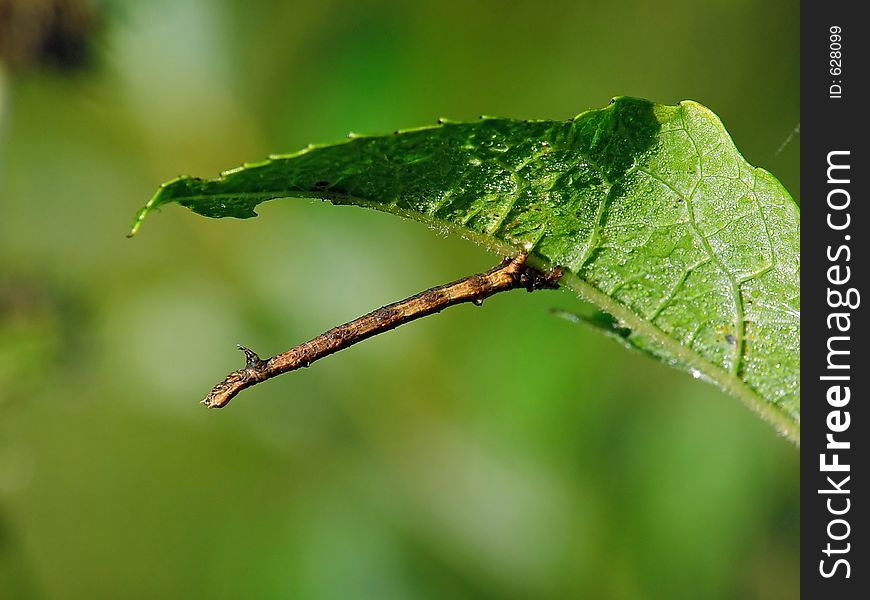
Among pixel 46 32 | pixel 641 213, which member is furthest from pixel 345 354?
pixel 641 213

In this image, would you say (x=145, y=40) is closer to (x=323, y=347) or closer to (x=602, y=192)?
(x=323, y=347)

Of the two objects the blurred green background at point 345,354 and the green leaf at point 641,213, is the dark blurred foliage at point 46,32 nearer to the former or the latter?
the blurred green background at point 345,354

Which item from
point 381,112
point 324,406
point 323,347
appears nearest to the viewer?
point 323,347
